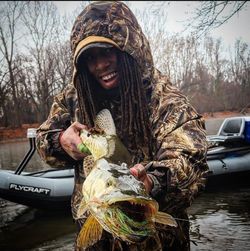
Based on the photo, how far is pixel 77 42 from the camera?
199 cm

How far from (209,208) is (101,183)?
17.9ft

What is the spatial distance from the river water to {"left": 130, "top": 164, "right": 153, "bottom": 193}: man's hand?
3398mm

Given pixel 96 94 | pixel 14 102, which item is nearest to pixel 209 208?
pixel 96 94

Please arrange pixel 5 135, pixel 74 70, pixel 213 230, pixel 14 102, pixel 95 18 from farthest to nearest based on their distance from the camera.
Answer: pixel 14 102 < pixel 5 135 < pixel 213 230 < pixel 74 70 < pixel 95 18

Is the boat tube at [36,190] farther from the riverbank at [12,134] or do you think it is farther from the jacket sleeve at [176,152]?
the riverbank at [12,134]

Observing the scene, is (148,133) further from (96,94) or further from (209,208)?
(209,208)

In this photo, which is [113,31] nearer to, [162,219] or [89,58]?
[89,58]

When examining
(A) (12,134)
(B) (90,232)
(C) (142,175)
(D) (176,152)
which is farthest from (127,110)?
(A) (12,134)

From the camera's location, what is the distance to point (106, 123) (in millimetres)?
1884

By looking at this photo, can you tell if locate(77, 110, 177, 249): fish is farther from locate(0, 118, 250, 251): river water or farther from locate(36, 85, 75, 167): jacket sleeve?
locate(0, 118, 250, 251): river water

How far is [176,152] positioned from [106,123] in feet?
1.47

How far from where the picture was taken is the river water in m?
4.79

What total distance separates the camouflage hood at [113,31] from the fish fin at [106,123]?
1.08ft

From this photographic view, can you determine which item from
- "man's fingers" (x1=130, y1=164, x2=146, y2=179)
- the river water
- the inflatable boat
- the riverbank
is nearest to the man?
"man's fingers" (x1=130, y1=164, x2=146, y2=179)
